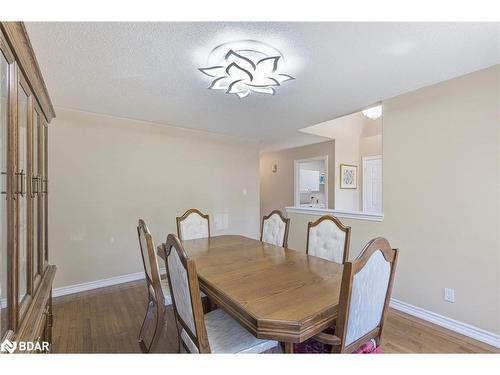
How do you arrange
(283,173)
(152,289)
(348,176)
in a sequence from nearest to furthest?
(152,289)
(348,176)
(283,173)

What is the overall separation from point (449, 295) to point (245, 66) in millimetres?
2608

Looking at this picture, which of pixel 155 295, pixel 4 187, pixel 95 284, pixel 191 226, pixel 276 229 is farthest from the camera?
pixel 95 284

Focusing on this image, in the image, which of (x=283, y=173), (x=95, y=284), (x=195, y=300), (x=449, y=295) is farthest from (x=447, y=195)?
(x=283, y=173)

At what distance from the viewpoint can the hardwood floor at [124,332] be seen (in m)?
1.87

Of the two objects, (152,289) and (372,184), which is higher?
(372,184)

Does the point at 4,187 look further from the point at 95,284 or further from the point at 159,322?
the point at 95,284

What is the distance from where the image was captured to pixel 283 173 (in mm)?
6176

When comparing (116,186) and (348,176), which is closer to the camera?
(116,186)

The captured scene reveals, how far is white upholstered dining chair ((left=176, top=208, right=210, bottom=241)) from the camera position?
283 centimetres

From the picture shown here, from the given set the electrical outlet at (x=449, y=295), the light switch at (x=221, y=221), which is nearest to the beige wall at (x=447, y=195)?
the electrical outlet at (x=449, y=295)

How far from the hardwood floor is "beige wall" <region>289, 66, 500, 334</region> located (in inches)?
9.1

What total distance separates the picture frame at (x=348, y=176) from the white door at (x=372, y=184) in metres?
0.18
